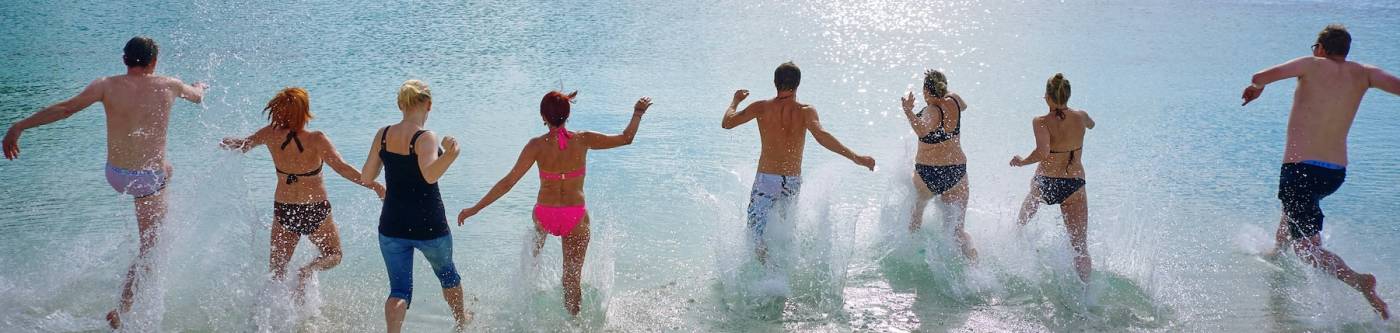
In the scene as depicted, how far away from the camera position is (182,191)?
7328mm

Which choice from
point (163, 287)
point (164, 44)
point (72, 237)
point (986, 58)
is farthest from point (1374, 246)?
point (164, 44)

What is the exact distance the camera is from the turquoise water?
226 inches

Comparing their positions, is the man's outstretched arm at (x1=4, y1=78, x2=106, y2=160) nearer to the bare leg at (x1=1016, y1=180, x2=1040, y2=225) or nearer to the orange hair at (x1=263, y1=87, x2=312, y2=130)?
the orange hair at (x1=263, y1=87, x2=312, y2=130)

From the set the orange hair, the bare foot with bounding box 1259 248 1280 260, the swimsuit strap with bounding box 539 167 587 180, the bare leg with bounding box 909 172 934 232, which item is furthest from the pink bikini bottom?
the bare foot with bounding box 1259 248 1280 260

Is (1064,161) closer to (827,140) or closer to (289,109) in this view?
(827,140)

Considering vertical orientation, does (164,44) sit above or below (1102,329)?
above

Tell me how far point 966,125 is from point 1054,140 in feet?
21.0

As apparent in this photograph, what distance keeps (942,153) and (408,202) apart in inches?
138

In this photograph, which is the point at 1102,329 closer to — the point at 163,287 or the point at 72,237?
the point at 163,287

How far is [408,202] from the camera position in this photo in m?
4.62

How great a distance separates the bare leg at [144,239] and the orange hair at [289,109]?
1.17 meters

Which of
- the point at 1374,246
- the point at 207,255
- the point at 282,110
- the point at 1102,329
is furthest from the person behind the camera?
the point at 1374,246

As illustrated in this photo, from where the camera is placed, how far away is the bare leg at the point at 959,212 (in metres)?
6.39

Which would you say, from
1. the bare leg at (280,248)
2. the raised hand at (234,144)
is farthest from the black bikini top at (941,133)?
the raised hand at (234,144)
